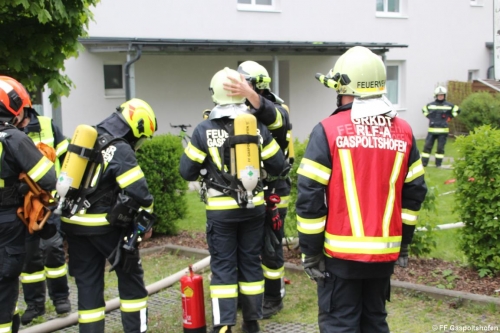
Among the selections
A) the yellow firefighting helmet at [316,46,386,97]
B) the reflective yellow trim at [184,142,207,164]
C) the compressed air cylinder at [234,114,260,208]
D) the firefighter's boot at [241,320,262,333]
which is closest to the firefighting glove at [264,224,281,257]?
the firefighter's boot at [241,320,262,333]

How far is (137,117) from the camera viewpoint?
195 inches

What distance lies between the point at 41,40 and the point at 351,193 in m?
4.42

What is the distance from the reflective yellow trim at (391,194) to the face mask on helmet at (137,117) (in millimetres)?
2064

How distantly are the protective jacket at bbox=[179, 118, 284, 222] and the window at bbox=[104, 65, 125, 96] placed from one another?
36.4 feet

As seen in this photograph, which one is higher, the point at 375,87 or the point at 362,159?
the point at 375,87

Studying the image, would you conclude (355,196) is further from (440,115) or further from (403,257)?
(440,115)

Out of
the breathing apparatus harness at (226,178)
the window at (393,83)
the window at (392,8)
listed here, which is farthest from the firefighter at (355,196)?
the window at (393,83)

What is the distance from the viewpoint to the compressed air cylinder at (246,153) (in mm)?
4824

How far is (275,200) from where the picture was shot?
5.52 m

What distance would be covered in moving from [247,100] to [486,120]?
16.9m

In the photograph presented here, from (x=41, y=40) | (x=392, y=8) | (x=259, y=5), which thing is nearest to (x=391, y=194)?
(x=41, y=40)

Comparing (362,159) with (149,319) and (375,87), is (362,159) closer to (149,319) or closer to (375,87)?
(375,87)

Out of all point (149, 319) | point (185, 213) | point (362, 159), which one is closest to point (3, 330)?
point (149, 319)

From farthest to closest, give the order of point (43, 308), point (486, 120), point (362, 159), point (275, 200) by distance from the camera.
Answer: point (486, 120) → point (43, 308) → point (275, 200) → point (362, 159)
